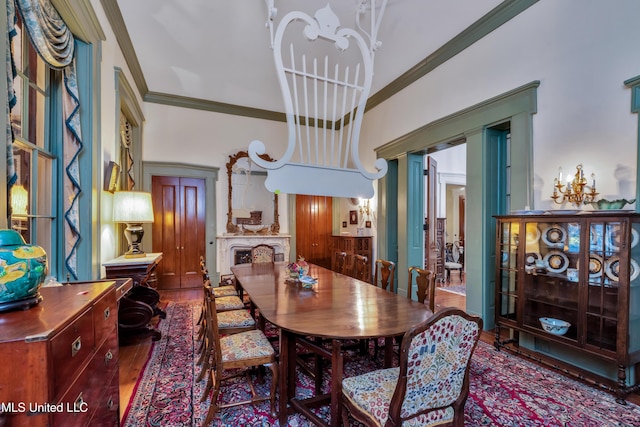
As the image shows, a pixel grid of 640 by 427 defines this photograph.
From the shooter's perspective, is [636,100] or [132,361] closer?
[636,100]

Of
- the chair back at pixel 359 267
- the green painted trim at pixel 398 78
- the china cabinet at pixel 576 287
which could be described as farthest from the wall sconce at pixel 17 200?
the china cabinet at pixel 576 287

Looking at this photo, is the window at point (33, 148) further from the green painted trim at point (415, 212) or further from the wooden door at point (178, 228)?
the green painted trim at point (415, 212)

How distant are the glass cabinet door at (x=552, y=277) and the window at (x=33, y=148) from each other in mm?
3925

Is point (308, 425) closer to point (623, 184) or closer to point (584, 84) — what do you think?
point (623, 184)

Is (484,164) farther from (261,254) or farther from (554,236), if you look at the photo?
(261,254)

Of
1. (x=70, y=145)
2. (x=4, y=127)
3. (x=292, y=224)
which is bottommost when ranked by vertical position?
(x=292, y=224)

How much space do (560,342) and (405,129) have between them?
11.1 ft

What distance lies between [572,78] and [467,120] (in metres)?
1.12

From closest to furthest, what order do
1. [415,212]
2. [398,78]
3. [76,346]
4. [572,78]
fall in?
1. [76,346]
2. [572,78]
3. [398,78]
4. [415,212]

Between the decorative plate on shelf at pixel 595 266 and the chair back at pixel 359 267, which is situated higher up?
the decorative plate on shelf at pixel 595 266

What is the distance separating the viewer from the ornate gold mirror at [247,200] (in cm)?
591

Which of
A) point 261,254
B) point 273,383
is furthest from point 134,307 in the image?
point 273,383

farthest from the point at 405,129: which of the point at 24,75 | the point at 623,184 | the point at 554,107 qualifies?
the point at 24,75

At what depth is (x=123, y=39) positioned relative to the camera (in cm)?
367
